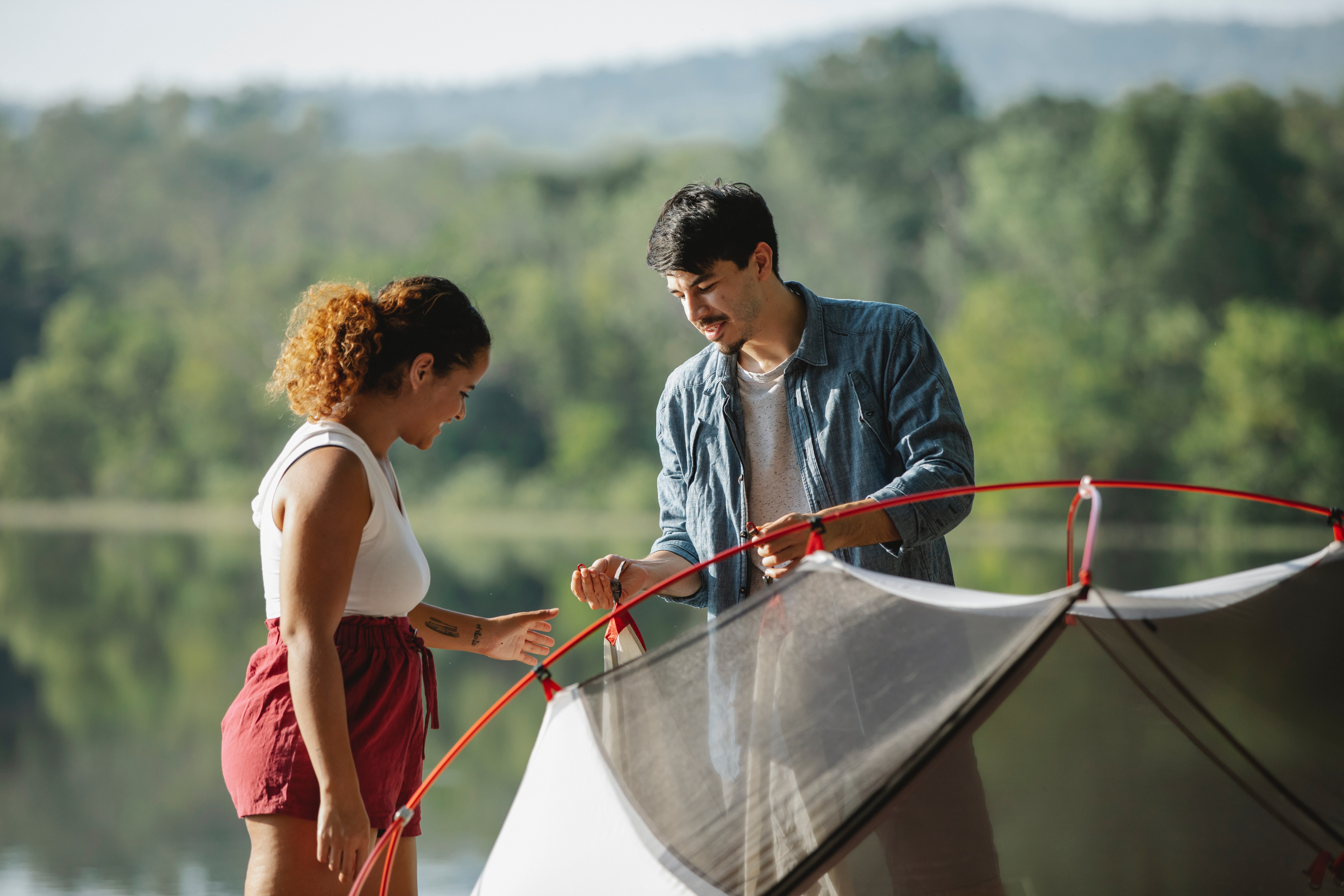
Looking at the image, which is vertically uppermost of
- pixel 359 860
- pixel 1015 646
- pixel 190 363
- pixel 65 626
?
pixel 190 363

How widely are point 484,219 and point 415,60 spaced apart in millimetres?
14514

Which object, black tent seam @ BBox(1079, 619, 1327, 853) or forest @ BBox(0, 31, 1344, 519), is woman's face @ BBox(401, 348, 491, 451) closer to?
black tent seam @ BBox(1079, 619, 1327, 853)

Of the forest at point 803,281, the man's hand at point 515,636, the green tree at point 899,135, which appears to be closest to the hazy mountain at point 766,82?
the green tree at point 899,135

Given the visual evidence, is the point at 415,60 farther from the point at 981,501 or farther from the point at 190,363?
the point at 981,501

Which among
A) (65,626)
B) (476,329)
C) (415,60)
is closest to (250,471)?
(65,626)

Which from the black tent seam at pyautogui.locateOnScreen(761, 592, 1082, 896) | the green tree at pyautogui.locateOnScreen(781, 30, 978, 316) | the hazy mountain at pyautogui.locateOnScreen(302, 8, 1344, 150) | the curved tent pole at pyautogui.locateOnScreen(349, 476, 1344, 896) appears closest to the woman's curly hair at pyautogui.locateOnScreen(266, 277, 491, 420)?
the curved tent pole at pyautogui.locateOnScreen(349, 476, 1344, 896)

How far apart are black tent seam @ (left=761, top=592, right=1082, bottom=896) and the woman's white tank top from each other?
1.72 ft

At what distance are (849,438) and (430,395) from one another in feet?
1.99

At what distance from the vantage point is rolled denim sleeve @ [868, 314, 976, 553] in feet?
5.49

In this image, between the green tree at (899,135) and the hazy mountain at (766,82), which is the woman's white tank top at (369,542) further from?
the hazy mountain at (766,82)

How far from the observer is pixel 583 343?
2256 cm

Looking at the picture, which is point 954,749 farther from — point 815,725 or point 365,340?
point 365,340

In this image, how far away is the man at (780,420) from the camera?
1723 millimetres

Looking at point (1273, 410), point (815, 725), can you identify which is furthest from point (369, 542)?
point (1273, 410)
